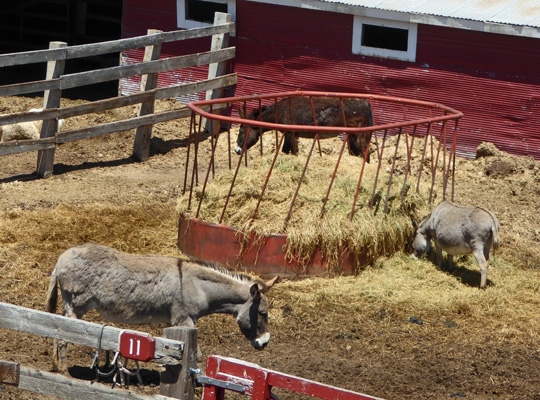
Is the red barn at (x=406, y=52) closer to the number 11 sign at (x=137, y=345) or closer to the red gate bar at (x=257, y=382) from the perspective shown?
the red gate bar at (x=257, y=382)

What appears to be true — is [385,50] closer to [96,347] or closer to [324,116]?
[324,116]

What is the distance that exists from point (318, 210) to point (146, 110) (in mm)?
5284

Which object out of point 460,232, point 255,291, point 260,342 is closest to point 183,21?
point 460,232

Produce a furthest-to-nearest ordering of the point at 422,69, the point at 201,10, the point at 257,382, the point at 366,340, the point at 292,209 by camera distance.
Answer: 1. the point at 201,10
2. the point at 422,69
3. the point at 292,209
4. the point at 366,340
5. the point at 257,382

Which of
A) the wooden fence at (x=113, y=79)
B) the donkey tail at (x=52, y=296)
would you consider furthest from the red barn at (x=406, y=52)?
the donkey tail at (x=52, y=296)

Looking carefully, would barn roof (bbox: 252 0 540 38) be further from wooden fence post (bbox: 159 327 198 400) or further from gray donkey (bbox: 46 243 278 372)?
wooden fence post (bbox: 159 327 198 400)

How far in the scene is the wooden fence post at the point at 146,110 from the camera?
1380 centimetres

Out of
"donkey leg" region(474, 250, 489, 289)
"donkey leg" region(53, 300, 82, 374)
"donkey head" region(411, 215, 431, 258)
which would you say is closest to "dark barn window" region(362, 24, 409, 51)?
"donkey head" region(411, 215, 431, 258)

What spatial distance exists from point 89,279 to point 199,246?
2830 millimetres

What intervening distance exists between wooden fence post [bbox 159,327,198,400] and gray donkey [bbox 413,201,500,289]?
4889 millimetres

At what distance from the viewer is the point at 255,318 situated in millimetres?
7105

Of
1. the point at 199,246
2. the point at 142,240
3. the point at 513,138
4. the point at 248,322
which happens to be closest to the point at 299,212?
the point at 199,246

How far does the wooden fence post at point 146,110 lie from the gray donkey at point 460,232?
5.80 m

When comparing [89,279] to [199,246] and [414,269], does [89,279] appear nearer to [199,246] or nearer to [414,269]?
[199,246]
